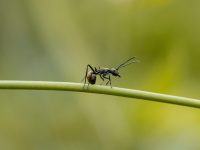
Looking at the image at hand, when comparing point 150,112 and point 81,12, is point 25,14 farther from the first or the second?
point 150,112

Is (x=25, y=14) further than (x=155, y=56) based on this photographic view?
Yes

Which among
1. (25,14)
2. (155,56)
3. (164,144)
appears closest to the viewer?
(164,144)

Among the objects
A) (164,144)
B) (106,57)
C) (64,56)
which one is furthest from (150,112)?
(64,56)

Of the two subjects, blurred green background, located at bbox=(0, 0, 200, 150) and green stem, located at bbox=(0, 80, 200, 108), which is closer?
green stem, located at bbox=(0, 80, 200, 108)

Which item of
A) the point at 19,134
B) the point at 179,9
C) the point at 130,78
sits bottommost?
the point at 19,134

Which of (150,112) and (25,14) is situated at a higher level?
(25,14)

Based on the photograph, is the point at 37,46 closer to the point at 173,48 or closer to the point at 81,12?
the point at 81,12

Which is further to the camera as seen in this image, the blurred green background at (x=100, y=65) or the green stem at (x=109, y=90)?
the blurred green background at (x=100, y=65)

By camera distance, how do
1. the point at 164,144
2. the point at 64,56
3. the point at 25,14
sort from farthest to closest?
1. the point at 25,14
2. the point at 64,56
3. the point at 164,144
